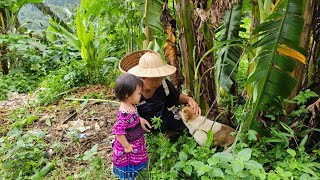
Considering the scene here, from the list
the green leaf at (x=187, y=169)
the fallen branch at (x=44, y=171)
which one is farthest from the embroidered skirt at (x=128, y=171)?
the fallen branch at (x=44, y=171)

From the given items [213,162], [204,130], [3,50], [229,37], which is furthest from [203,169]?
[3,50]

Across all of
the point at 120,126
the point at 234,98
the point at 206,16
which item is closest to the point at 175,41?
the point at 206,16

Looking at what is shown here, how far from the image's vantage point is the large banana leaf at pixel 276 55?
138cm

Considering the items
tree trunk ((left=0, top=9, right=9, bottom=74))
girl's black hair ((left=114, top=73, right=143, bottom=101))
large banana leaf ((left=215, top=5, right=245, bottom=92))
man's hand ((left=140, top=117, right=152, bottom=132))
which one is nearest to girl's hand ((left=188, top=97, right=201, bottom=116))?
large banana leaf ((left=215, top=5, right=245, bottom=92))

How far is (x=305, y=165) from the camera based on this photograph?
1415 mm

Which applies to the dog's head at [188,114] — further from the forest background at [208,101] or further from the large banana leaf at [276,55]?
the large banana leaf at [276,55]

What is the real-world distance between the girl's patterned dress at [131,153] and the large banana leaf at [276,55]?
2.20ft

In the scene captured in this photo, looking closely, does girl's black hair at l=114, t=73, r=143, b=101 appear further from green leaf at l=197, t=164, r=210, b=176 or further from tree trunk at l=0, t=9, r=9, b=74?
tree trunk at l=0, t=9, r=9, b=74

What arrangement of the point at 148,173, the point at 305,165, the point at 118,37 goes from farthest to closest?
the point at 118,37
the point at 148,173
the point at 305,165

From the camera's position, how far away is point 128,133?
185cm

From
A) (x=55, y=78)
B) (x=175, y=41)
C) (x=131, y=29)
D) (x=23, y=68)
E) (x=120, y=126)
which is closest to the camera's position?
(x=120, y=126)

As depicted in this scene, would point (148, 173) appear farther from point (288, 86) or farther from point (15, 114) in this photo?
point (15, 114)

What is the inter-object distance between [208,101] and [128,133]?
0.61 meters

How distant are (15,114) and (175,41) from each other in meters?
1.96
